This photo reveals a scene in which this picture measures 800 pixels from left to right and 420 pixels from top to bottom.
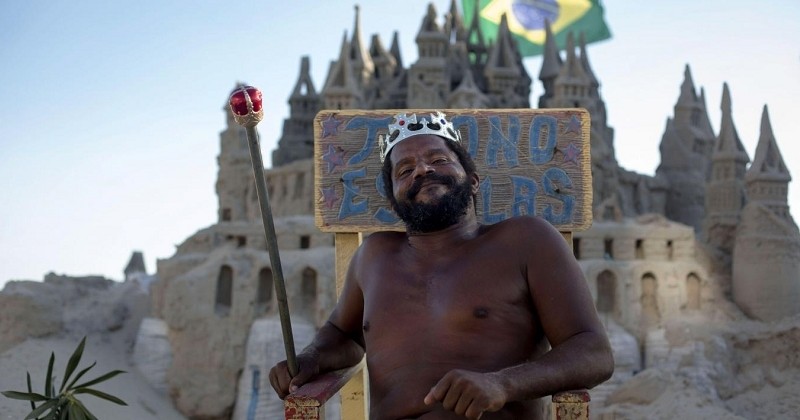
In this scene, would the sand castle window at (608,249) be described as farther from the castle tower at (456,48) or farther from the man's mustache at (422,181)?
the man's mustache at (422,181)

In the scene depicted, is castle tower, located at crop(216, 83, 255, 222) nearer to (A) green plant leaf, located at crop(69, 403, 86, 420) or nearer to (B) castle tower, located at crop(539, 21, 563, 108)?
(B) castle tower, located at crop(539, 21, 563, 108)

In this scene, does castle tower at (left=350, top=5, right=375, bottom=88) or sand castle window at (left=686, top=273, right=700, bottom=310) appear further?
castle tower at (left=350, top=5, right=375, bottom=88)

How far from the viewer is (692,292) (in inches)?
1086

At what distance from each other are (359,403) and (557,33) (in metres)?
41.1

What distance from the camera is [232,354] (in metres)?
28.6

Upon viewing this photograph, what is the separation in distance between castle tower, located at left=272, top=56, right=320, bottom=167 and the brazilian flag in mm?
9385

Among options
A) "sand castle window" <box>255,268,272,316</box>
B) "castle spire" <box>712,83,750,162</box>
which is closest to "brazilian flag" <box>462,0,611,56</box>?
"castle spire" <box>712,83,750,162</box>

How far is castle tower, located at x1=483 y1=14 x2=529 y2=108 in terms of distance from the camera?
129 feet

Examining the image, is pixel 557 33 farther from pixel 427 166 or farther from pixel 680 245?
pixel 427 166

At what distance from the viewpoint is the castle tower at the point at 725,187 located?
2941cm

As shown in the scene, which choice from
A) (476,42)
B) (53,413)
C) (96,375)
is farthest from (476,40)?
(53,413)

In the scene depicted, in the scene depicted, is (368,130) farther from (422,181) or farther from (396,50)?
(396,50)

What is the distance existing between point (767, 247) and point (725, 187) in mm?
3500

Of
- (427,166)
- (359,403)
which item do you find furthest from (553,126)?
(359,403)
